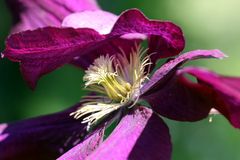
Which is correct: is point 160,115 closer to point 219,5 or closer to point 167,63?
point 167,63

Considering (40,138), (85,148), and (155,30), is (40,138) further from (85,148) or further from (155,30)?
(155,30)

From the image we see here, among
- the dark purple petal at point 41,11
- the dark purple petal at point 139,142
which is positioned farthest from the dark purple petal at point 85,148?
the dark purple petal at point 41,11

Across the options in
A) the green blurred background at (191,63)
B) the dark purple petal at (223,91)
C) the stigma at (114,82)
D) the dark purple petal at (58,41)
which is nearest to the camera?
the dark purple petal at (223,91)

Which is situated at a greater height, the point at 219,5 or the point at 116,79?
the point at 116,79

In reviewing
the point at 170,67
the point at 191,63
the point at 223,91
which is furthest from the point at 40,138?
the point at 191,63

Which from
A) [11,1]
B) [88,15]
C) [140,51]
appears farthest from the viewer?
[11,1]

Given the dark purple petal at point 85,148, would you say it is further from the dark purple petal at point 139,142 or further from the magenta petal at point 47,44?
the magenta petal at point 47,44

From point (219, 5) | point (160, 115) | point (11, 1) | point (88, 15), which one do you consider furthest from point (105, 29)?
point (219, 5)
